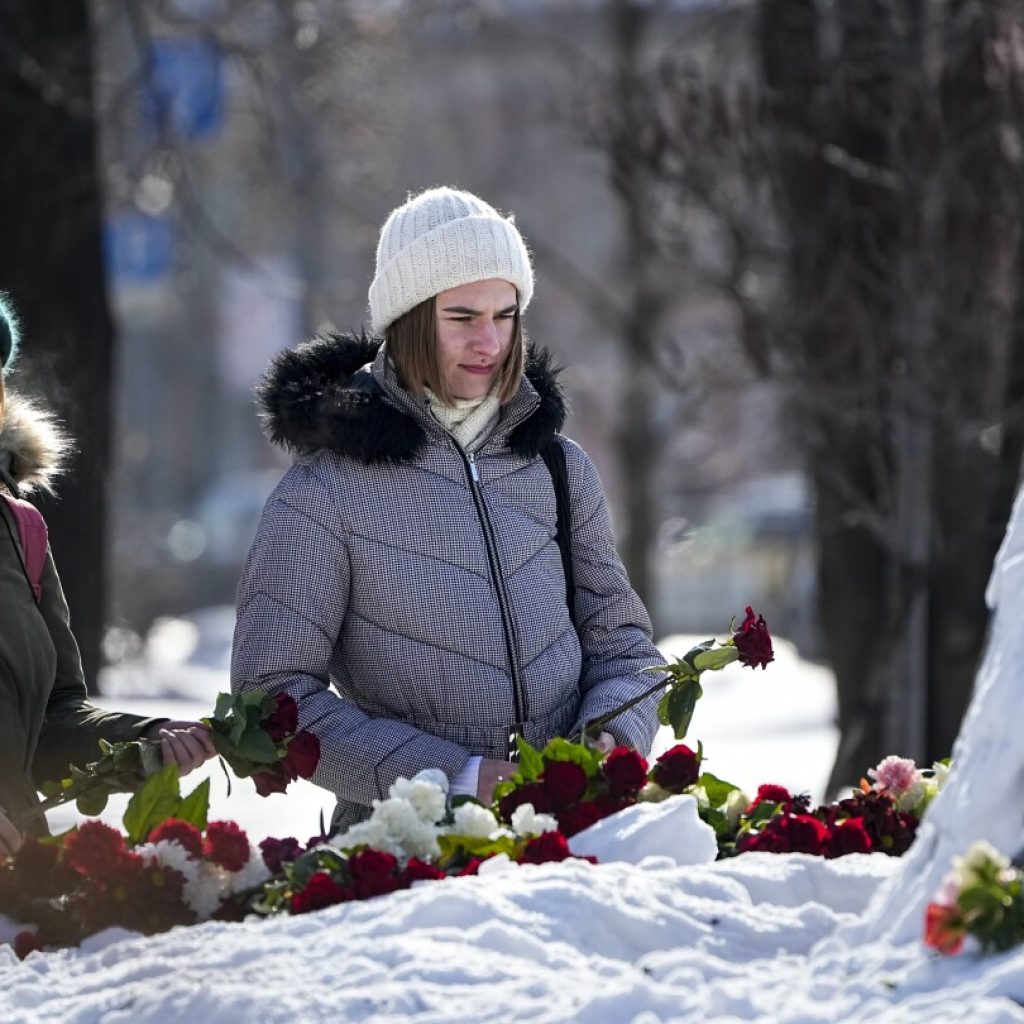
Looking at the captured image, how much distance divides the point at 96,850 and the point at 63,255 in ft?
17.1

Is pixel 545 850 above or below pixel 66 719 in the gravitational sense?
below


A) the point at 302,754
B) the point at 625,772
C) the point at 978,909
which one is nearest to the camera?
the point at 978,909

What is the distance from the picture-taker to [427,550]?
359cm

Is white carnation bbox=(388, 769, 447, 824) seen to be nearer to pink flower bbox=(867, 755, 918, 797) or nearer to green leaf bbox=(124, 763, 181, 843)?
green leaf bbox=(124, 763, 181, 843)

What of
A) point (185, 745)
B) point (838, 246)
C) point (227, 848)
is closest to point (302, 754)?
point (185, 745)

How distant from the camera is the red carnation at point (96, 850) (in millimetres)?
2904

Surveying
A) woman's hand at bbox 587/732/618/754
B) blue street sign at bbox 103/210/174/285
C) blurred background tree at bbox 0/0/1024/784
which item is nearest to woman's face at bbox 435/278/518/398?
woman's hand at bbox 587/732/618/754

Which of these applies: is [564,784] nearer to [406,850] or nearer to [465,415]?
[406,850]

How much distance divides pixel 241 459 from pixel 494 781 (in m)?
35.1

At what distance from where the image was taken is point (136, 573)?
17.6 m

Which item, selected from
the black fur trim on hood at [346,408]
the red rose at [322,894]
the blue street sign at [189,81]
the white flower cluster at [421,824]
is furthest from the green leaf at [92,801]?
the blue street sign at [189,81]

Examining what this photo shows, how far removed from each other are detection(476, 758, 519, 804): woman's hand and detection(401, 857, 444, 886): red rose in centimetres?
54

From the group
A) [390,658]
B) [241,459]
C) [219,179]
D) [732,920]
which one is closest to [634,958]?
[732,920]

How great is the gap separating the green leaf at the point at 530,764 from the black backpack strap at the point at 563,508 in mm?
601
